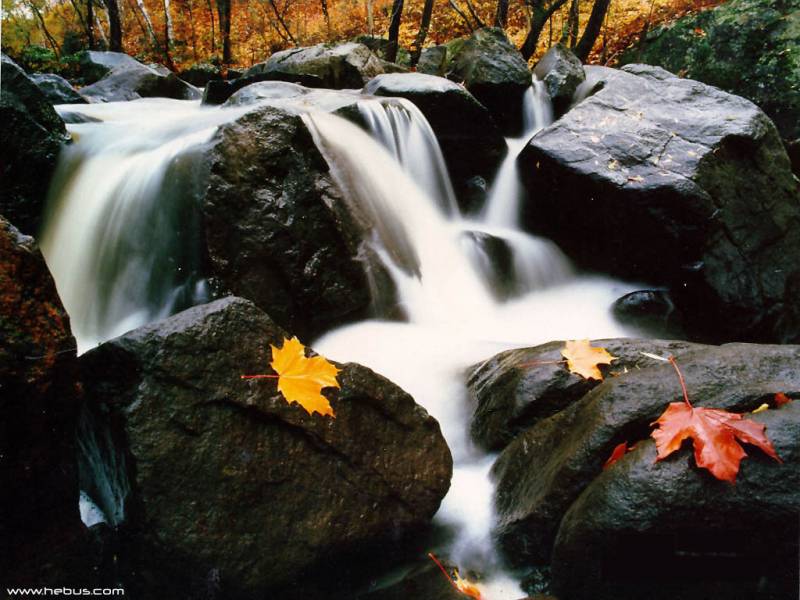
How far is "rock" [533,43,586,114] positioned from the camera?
7.57 metres

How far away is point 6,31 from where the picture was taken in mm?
12828

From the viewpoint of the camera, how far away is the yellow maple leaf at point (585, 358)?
2.55m

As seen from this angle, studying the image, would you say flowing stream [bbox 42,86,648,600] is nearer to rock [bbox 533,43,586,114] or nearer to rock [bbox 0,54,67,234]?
rock [bbox 0,54,67,234]

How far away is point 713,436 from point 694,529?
0.30 meters

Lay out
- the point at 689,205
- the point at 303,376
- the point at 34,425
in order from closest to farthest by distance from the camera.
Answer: the point at 34,425
the point at 303,376
the point at 689,205

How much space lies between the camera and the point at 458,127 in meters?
6.26

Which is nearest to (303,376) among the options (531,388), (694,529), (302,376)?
(302,376)

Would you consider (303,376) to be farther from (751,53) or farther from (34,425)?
(751,53)

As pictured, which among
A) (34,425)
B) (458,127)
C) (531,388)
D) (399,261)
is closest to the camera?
(34,425)

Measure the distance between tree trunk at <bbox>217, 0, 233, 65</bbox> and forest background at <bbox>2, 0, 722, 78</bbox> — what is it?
29mm

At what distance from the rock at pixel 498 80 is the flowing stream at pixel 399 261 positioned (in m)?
1.51

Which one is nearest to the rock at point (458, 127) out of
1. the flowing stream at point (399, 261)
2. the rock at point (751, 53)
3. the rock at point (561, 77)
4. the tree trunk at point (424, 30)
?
the flowing stream at point (399, 261)

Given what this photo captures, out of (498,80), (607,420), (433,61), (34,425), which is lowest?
(607,420)

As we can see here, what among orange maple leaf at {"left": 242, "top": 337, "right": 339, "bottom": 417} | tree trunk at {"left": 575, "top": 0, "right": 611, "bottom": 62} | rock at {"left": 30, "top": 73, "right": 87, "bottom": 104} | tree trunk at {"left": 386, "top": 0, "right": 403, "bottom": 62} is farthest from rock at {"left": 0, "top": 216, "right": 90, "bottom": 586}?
tree trunk at {"left": 386, "top": 0, "right": 403, "bottom": 62}
